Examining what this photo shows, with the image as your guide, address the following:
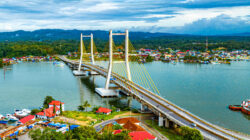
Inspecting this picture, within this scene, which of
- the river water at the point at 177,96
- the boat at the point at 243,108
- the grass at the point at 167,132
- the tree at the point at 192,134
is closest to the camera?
the tree at the point at 192,134

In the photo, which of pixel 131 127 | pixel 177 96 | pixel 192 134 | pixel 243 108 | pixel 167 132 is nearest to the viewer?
pixel 192 134

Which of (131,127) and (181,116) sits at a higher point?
(181,116)

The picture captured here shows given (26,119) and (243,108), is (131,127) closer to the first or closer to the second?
(26,119)

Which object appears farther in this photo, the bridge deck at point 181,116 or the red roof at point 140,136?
the bridge deck at point 181,116

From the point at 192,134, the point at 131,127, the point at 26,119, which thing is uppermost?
the point at 192,134

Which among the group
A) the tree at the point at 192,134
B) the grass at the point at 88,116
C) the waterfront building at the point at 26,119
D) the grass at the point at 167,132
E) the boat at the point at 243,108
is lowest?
A: the boat at the point at 243,108

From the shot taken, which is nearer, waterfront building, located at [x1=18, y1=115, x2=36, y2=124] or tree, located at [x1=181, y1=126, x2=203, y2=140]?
tree, located at [x1=181, y1=126, x2=203, y2=140]

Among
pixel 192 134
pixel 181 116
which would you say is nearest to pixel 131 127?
pixel 181 116

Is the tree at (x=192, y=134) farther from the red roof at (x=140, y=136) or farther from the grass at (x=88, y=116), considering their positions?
the grass at (x=88, y=116)

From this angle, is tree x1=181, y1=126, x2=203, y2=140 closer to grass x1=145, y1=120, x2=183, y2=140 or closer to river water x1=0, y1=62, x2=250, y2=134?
grass x1=145, y1=120, x2=183, y2=140

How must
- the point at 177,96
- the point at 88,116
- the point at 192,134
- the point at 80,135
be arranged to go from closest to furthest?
1. the point at 80,135
2. the point at 192,134
3. the point at 88,116
4. the point at 177,96

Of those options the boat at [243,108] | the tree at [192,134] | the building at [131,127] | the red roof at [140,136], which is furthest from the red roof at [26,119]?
the boat at [243,108]

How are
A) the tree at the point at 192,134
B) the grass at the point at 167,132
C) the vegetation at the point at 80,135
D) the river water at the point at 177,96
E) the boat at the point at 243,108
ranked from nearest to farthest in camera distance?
the vegetation at the point at 80,135 → the tree at the point at 192,134 → the grass at the point at 167,132 → the river water at the point at 177,96 → the boat at the point at 243,108

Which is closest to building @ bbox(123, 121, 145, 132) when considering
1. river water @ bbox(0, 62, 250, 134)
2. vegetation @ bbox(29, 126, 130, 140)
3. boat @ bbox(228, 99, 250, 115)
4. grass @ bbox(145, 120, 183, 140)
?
grass @ bbox(145, 120, 183, 140)
